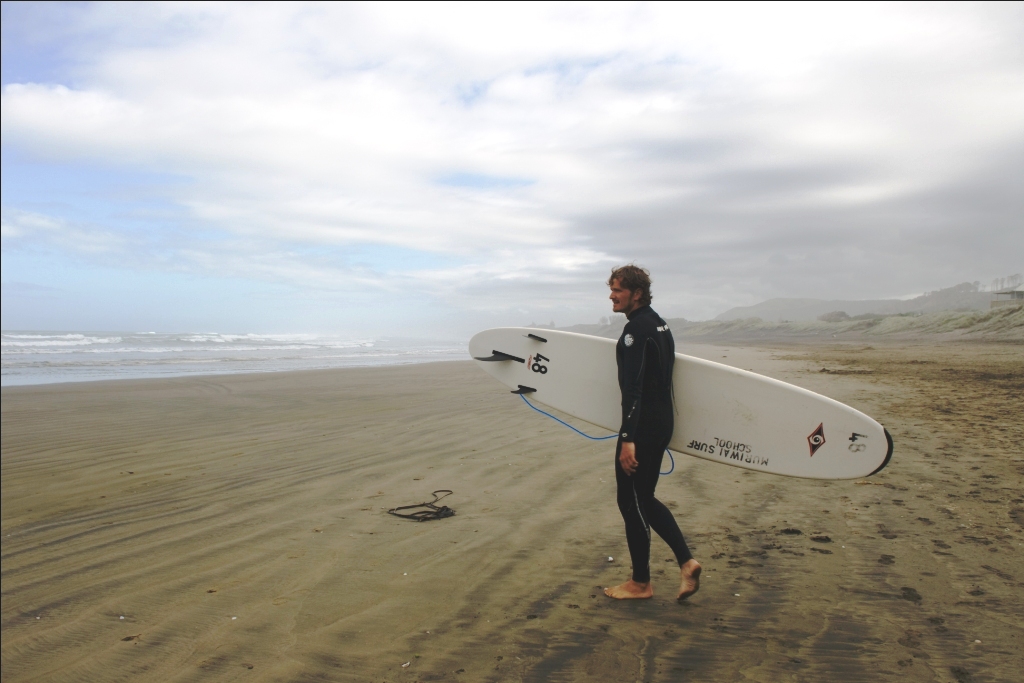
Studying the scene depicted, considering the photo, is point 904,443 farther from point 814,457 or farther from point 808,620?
point 808,620

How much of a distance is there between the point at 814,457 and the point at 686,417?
0.68m

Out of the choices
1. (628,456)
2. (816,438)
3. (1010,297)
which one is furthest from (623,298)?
(1010,297)

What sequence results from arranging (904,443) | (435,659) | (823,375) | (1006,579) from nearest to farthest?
(435,659) → (1006,579) → (904,443) → (823,375)

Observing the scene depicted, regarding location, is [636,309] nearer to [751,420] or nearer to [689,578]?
[751,420]

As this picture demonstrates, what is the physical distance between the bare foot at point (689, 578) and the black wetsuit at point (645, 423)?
3 cm

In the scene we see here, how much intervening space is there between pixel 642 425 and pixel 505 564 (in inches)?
47.3

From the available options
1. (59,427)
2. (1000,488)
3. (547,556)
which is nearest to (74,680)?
(547,556)

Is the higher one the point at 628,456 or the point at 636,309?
the point at 636,309

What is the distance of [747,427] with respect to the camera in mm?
3410

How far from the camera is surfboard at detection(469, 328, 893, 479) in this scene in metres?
3.14

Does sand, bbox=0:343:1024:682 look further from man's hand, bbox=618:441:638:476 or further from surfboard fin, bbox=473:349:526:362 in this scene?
surfboard fin, bbox=473:349:526:362

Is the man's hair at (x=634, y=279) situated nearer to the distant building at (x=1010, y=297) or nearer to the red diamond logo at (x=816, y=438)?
the red diamond logo at (x=816, y=438)

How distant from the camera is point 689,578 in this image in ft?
9.29

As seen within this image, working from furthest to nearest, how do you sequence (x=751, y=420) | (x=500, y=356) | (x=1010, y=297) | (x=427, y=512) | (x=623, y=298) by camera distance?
1. (x=500, y=356)
2. (x=427, y=512)
3. (x=1010, y=297)
4. (x=751, y=420)
5. (x=623, y=298)
